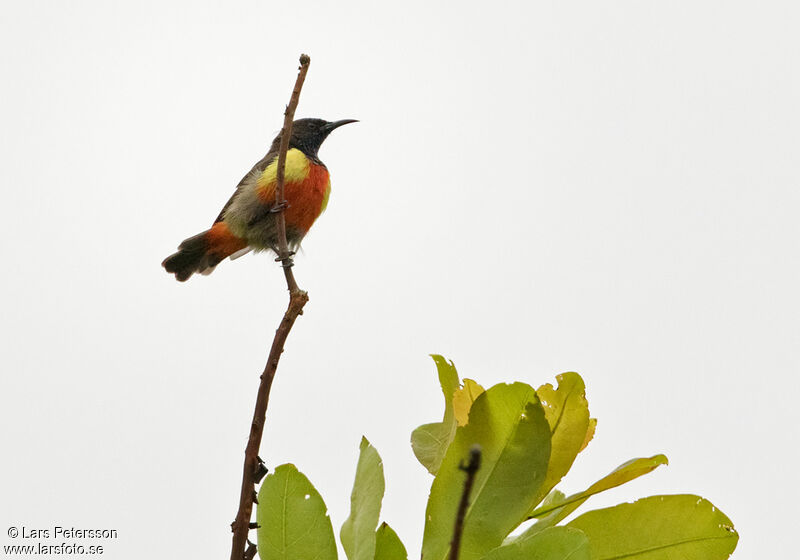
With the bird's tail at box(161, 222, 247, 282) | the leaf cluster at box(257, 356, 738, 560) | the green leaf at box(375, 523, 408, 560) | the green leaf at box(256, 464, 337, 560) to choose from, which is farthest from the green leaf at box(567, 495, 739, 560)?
the bird's tail at box(161, 222, 247, 282)

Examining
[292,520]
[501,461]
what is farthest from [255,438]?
[501,461]

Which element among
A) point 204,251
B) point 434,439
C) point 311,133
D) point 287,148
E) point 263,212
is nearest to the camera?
point 434,439

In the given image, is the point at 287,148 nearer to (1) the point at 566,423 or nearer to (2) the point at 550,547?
(1) the point at 566,423

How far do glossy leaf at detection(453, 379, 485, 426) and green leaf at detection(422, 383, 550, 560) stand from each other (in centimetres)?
28

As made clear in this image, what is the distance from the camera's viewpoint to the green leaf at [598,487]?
1505 mm

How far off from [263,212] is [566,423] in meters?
3.77

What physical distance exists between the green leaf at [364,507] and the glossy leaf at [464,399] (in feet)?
0.74

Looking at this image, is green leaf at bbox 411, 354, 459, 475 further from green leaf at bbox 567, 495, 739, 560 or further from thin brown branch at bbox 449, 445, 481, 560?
thin brown branch at bbox 449, 445, 481, 560

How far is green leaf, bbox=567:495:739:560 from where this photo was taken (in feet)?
4.85

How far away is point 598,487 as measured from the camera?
1533mm

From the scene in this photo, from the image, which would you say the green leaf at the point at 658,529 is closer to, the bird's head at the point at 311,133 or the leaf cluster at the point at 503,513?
the leaf cluster at the point at 503,513

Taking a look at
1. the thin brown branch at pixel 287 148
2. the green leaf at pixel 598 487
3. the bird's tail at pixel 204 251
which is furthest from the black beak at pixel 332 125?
the green leaf at pixel 598 487

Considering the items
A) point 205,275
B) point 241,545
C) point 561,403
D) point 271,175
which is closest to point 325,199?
point 271,175

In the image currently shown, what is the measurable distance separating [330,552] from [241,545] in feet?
0.93
